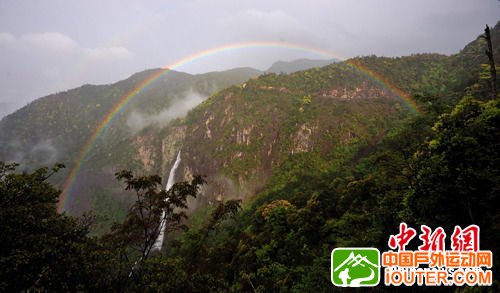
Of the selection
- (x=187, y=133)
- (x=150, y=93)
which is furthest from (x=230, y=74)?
(x=187, y=133)

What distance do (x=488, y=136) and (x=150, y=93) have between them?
158m

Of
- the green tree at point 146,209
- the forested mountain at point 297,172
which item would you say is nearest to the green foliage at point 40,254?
the forested mountain at point 297,172

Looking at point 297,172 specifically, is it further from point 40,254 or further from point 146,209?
point 40,254

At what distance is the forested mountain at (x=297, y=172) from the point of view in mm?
7168

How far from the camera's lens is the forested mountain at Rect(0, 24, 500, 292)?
7.17 m

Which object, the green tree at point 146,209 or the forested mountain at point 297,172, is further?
the green tree at point 146,209

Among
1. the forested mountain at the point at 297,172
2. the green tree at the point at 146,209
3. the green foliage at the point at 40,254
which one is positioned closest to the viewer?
the green foliage at the point at 40,254

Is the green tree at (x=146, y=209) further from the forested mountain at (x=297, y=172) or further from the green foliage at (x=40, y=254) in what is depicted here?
the green foliage at (x=40, y=254)

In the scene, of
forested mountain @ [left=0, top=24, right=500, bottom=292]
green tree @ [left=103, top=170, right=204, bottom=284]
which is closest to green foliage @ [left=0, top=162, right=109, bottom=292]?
forested mountain @ [left=0, top=24, right=500, bottom=292]

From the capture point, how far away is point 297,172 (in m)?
39.3

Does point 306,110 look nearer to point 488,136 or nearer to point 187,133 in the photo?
point 187,133

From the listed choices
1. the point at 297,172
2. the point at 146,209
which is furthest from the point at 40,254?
the point at 297,172

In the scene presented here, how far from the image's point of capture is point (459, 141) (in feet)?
23.6

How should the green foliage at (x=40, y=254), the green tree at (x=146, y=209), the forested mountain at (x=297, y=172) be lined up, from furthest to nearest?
the green tree at (x=146, y=209) → the forested mountain at (x=297, y=172) → the green foliage at (x=40, y=254)
